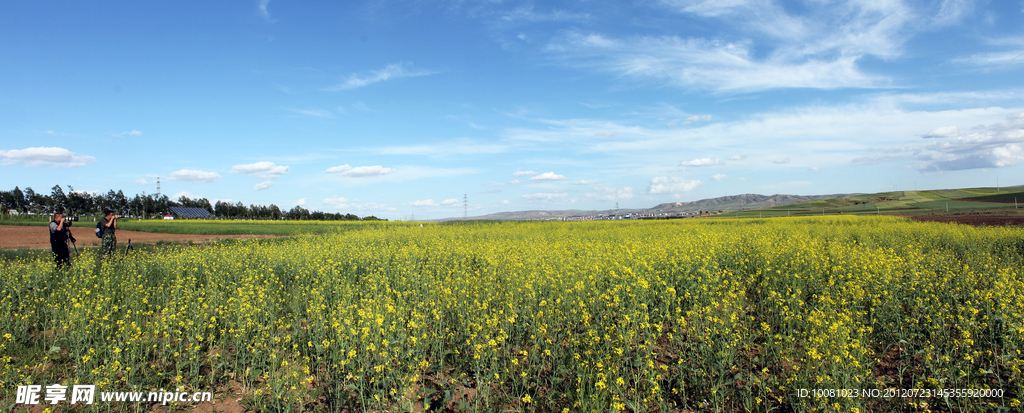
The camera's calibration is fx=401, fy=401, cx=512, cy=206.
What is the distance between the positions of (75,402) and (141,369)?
0.67 m

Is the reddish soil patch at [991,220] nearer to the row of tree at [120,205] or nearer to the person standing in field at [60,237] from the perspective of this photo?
the person standing in field at [60,237]

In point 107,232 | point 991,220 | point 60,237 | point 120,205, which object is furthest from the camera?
point 120,205

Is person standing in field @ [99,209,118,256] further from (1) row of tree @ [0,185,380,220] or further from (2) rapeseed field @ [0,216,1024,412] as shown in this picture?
(1) row of tree @ [0,185,380,220]

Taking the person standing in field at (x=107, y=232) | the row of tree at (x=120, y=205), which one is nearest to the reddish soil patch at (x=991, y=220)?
the person standing in field at (x=107, y=232)

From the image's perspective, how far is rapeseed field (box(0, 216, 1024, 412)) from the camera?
14.6 ft

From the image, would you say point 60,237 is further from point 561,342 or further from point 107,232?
point 561,342

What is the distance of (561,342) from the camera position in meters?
5.55

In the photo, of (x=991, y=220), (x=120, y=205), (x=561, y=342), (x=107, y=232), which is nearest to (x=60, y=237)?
(x=107, y=232)

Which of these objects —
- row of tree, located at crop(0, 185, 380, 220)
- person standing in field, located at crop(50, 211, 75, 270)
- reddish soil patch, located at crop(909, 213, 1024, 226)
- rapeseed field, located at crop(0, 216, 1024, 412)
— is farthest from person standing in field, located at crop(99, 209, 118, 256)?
row of tree, located at crop(0, 185, 380, 220)

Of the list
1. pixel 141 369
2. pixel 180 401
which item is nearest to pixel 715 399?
pixel 180 401

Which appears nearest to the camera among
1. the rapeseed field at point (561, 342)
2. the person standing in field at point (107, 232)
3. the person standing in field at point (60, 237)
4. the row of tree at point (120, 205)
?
the rapeseed field at point (561, 342)

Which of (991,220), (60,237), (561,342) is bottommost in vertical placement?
(561,342)

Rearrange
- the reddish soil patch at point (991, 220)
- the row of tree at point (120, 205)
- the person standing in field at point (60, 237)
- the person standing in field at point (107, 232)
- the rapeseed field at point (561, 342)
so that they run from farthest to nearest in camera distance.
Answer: the row of tree at point (120, 205), the reddish soil patch at point (991, 220), the person standing in field at point (107, 232), the person standing in field at point (60, 237), the rapeseed field at point (561, 342)

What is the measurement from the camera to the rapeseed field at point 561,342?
14.6 ft
